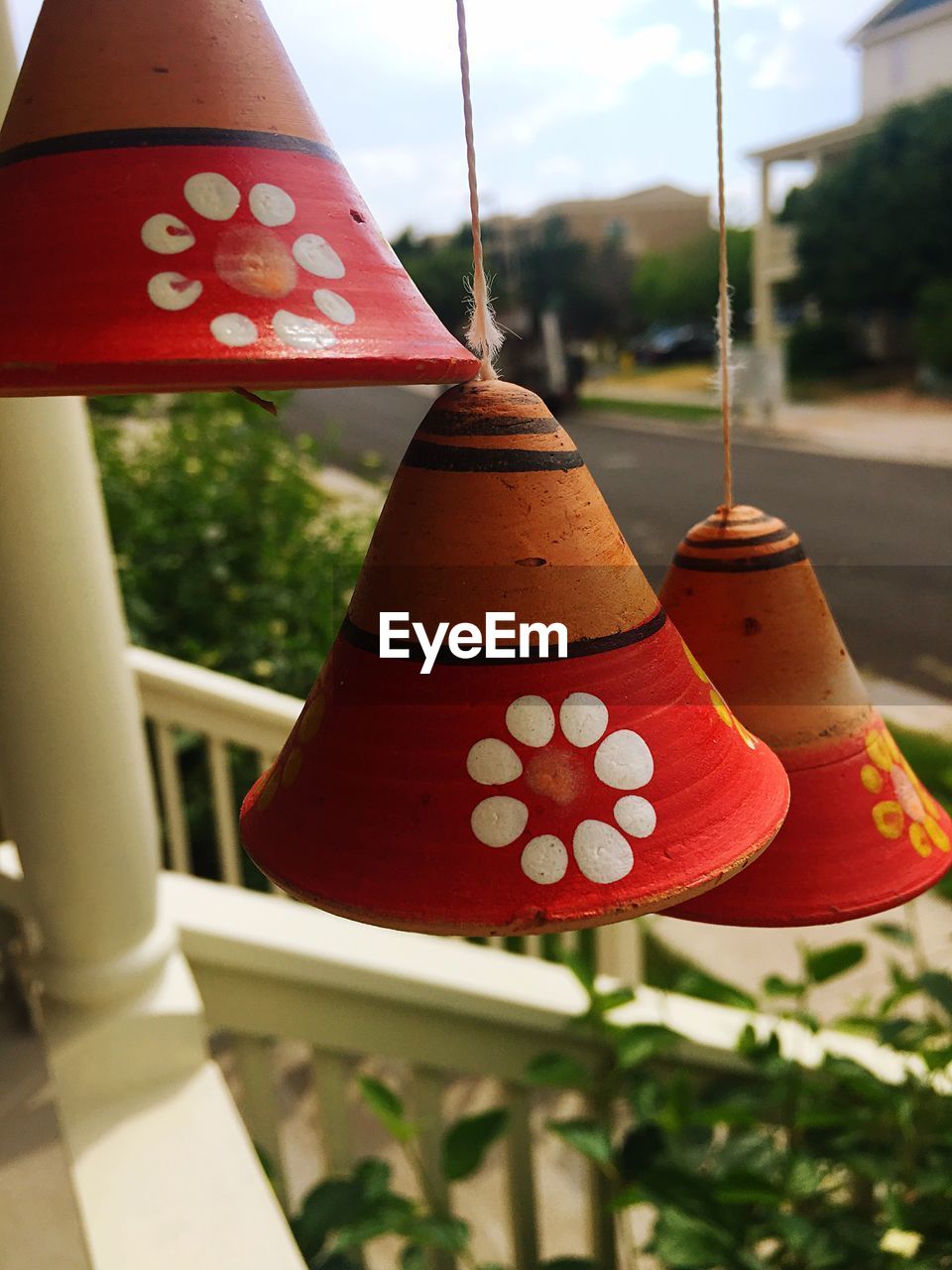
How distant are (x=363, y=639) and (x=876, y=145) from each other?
21.9 meters

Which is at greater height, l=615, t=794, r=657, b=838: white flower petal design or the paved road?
l=615, t=794, r=657, b=838: white flower petal design

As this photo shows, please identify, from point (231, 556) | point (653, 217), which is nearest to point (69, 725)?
point (231, 556)

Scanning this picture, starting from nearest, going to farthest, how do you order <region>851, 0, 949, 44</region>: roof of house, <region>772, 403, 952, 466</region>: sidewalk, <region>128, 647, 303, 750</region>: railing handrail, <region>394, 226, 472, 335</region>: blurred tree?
<region>394, 226, 472, 335</region>: blurred tree → <region>128, 647, 303, 750</region>: railing handrail → <region>772, 403, 952, 466</region>: sidewalk → <region>851, 0, 949, 44</region>: roof of house

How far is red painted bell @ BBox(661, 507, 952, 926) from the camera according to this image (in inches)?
33.0

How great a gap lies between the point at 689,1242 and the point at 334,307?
1.53 metres

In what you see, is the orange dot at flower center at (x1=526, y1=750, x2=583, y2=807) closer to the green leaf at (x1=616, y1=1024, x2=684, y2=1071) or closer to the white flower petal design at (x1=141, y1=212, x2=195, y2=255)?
the white flower petal design at (x1=141, y1=212, x2=195, y2=255)

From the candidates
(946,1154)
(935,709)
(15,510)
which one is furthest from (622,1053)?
(935,709)

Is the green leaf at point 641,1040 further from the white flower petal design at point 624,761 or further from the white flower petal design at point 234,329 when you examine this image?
the white flower petal design at point 234,329

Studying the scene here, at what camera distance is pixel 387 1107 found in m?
1.80

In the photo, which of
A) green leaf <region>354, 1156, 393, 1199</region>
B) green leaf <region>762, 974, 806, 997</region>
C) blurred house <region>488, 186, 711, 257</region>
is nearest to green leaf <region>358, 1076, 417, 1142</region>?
green leaf <region>354, 1156, 393, 1199</region>

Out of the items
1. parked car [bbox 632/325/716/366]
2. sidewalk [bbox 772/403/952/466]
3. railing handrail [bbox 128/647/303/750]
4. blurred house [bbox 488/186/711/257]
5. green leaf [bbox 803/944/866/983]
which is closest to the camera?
green leaf [bbox 803/944/866/983]

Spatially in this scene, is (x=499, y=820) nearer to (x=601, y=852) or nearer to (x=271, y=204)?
(x=601, y=852)

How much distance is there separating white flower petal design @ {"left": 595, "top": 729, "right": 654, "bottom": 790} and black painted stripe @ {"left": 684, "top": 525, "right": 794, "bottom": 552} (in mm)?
280

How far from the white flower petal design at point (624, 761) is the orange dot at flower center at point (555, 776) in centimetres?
2
